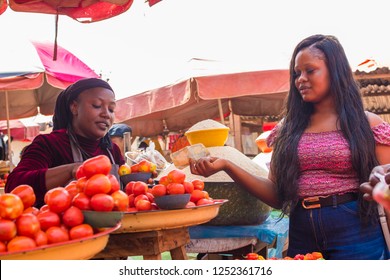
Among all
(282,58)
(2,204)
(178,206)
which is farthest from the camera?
(282,58)

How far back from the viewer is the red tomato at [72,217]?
3.93ft

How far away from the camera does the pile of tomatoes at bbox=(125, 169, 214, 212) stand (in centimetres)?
167

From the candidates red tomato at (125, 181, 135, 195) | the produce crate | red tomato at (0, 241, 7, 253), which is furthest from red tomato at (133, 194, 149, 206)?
the produce crate

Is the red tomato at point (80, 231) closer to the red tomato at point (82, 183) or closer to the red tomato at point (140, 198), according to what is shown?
the red tomato at point (82, 183)

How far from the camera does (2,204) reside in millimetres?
1144

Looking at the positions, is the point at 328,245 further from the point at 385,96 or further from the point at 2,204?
the point at 385,96

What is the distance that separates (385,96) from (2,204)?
4.55 metres

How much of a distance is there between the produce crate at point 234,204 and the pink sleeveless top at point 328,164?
59cm

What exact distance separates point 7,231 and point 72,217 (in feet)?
0.55

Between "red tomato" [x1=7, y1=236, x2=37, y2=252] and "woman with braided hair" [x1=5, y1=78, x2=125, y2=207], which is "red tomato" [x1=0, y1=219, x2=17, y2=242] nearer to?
"red tomato" [x1=7, y1=236, x2=37, y2=252]

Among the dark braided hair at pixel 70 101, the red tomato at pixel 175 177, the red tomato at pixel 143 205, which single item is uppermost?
the dark braided hair at pixel 70 101

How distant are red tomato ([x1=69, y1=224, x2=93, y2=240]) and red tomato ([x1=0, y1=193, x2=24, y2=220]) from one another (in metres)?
0.14

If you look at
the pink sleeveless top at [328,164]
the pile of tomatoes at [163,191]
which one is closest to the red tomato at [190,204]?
the pile of tomatoes at [163,191]
